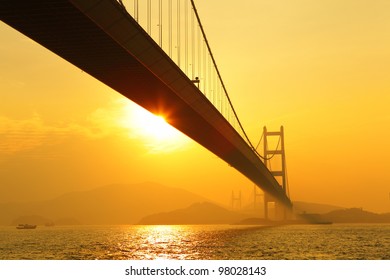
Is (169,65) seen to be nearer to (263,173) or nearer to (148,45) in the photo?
(148,45)

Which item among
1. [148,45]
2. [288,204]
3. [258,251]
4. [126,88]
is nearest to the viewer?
[148,45]

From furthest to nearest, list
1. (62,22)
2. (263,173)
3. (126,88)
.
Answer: (263,173) < (126,88) < (62,22)

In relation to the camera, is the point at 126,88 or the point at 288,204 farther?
the point at 288,204

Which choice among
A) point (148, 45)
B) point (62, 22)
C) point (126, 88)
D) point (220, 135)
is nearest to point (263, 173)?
point (220, 135)

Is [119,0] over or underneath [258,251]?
over

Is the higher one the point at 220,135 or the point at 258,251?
the point at 220,135

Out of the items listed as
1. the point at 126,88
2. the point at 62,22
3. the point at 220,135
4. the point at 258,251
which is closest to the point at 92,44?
the point at 62,22

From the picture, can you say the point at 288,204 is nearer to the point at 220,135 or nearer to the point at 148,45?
the point at 220,135
